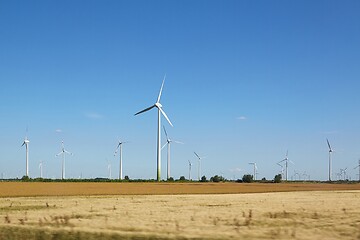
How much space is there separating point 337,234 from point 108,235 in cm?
1384

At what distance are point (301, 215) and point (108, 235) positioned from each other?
19.2 m

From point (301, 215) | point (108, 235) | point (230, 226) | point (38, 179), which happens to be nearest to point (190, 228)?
point (230, 226)

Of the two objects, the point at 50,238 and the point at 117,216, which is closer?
the point at 50,238

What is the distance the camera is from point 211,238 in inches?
1126

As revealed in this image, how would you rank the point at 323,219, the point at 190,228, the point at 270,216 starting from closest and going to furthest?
the point at 190,228 → the point at 323,219 → the point at 270,216

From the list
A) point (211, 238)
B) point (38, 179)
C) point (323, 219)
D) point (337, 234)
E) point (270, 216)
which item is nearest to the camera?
point (211, 238)

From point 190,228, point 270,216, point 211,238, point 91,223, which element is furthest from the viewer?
point 270,216

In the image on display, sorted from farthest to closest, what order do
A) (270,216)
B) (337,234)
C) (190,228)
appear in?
(270,216)
(190,228)
(337,234)

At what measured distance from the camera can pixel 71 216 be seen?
42.5m

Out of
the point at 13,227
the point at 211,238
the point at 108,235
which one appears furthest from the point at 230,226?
the point at 13,227

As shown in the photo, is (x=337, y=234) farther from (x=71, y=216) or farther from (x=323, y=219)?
(x=71, y=216)

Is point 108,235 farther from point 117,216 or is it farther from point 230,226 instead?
point 117,216

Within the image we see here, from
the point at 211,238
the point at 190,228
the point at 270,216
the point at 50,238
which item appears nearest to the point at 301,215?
the point at 270,216

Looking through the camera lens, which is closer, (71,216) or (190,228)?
(190,228)
